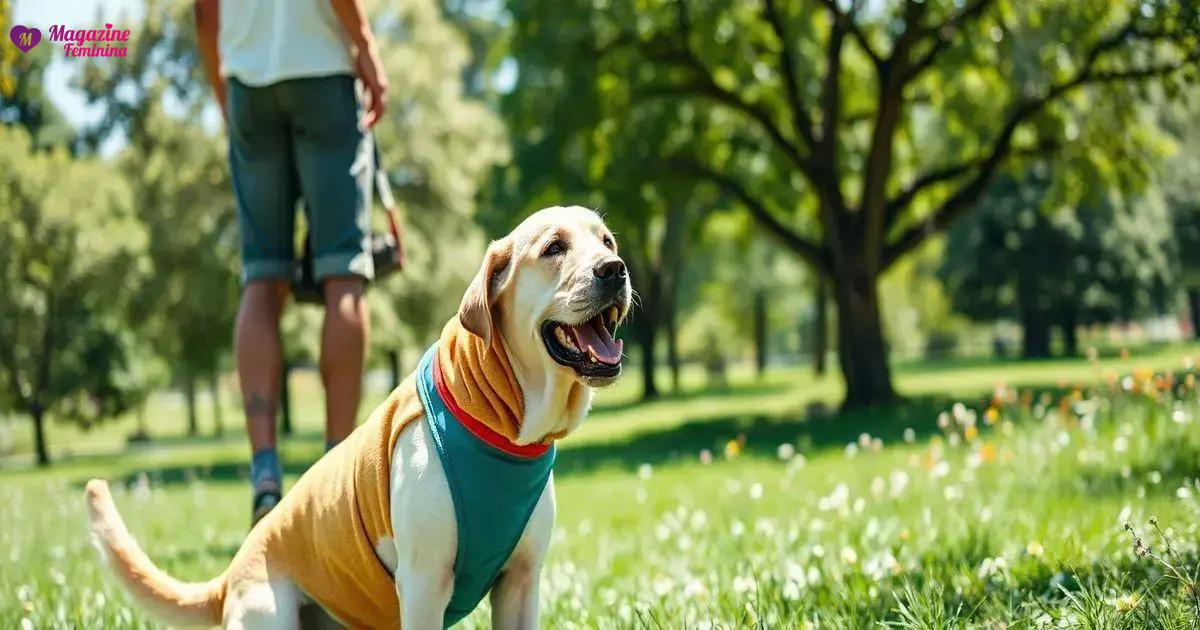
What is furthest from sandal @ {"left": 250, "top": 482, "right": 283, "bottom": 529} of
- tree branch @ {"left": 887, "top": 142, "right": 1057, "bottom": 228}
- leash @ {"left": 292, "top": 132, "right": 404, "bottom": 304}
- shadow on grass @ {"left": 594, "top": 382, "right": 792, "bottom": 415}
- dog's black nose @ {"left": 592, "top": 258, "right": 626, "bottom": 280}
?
shadow on grass @ {"left": 594, "top": 382, "right": 792, "bottom": 415}

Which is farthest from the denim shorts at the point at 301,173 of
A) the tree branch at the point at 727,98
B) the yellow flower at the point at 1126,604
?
the tree branch at the point at 727,98

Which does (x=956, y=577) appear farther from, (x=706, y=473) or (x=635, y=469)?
(x=635, y=469)

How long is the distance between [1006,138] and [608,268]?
1402cm

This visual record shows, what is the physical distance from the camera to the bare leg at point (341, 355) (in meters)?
3.93

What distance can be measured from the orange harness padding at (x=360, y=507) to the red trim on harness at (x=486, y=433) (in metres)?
0.01

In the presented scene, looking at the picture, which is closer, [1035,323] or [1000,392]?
[1000,392]

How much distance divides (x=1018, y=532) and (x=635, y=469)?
733 cm

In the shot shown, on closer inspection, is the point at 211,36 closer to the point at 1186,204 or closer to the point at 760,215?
the point at 760,215

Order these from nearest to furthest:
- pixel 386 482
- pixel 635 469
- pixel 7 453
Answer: pixel 386 482 → pixel 635 469 → pixel 7 453

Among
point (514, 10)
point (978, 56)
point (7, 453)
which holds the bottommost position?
point (7, 453)

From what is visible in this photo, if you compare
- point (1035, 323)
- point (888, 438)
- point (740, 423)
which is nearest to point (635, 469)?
point (888, 438)

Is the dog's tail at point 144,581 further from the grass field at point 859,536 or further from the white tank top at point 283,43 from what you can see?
the white tank top at point 283,43

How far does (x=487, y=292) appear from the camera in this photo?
2533 millimetres

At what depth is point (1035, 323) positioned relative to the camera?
3319 cm
